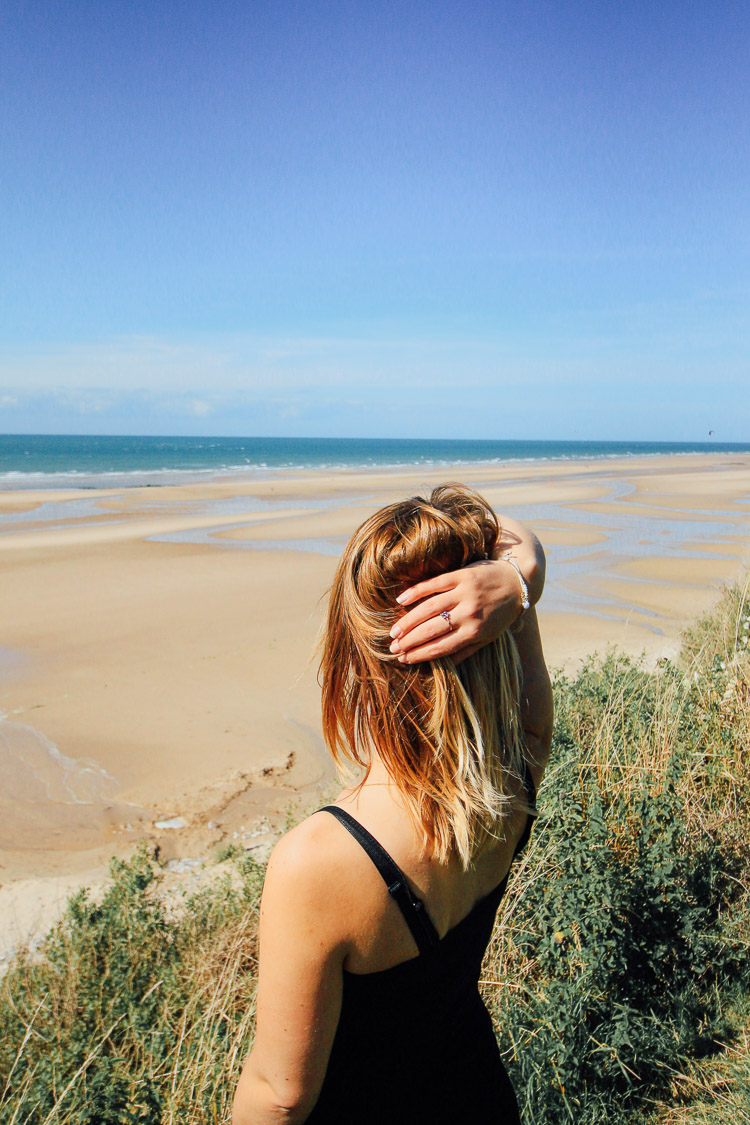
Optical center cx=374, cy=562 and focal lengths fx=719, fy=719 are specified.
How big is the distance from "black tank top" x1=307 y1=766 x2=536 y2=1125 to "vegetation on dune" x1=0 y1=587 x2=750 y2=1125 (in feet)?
4.15

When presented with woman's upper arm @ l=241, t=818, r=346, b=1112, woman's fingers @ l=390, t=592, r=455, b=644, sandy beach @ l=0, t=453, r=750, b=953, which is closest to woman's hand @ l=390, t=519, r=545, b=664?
woman's fingers @ l=390, t=592, r=455, b=644

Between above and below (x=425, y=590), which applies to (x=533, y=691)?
below

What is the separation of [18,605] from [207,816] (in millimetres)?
8079

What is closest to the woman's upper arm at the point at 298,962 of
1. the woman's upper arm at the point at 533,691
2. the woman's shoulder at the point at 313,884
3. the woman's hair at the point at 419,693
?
the woman's shoulder at the point at 313,884

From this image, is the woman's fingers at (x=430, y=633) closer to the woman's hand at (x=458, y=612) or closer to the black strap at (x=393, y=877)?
the woman's hand at (x=458, y=612)

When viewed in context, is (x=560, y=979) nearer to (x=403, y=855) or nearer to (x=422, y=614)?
(x=403, y=855)

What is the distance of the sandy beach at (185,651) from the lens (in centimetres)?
575

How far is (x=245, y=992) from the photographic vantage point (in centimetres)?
324

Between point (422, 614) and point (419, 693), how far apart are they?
17 cm

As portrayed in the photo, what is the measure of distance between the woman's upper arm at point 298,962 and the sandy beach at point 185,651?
1.77 ft

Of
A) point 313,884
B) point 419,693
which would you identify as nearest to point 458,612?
point 419,693

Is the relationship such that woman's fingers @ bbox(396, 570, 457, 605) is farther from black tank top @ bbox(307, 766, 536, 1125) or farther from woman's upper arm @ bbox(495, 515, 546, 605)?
black tank top @ bbox(307, 766, 536, 1125)

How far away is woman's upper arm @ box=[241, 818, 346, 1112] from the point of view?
113 cm

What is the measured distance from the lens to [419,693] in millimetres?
1377
